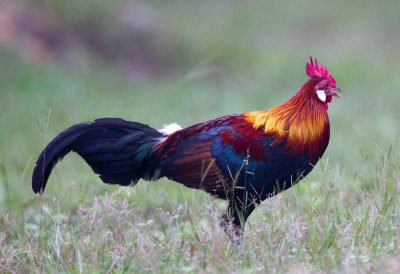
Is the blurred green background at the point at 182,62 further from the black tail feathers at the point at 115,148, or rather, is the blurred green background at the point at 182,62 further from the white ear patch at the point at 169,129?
the black tail feathers at the point at 115,148

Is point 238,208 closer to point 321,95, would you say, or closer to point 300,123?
point 300,123

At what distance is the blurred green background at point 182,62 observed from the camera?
9.02m

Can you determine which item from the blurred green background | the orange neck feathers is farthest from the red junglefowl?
the blurred green background

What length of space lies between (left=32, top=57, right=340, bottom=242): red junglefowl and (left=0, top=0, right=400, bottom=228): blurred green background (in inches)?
71.4

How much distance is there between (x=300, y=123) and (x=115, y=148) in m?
1.33

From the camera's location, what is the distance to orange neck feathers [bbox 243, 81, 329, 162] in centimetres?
422

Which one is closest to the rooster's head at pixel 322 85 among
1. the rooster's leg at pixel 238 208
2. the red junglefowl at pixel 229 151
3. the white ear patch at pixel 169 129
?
the red junglefowl at pixel 229 151

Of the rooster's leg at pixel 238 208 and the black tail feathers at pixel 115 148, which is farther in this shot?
the black tail feathers at pixel 115 148

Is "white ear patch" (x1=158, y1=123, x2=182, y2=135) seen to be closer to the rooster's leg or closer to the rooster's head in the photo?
the rooster's leg

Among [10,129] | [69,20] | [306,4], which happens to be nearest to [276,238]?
[10,129]

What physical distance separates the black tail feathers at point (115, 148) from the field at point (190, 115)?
182 mm

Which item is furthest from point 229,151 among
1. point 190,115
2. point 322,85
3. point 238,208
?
point 190,115

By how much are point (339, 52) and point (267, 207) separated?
11.2 meters

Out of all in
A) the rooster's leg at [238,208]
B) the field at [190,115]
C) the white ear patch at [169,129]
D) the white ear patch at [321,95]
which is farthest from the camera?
the white ear patch at [169,129]
